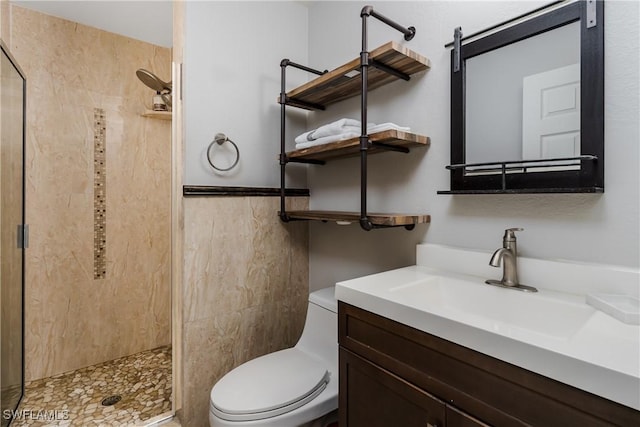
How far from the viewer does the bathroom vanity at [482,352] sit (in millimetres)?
553

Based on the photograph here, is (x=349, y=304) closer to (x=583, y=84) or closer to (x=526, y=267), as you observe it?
(x=526, y=267)

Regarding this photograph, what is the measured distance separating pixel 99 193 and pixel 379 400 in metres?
2.20

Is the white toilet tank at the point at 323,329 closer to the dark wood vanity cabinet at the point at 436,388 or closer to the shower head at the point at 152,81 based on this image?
the dark wood vanity cabinet at the point at 436,388

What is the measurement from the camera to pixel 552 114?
1001mm

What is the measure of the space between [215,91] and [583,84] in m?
1.48

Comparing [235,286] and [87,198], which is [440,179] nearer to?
[235,286]

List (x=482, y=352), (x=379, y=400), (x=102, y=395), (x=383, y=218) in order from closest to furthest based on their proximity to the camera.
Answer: (x=482, y=352)
(x=379, y=400)
(x=383, y=218)
(x=102, y=395)

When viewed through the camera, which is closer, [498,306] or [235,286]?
[498,306]

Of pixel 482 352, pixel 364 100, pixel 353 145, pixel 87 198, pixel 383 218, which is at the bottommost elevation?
pixel 482 352

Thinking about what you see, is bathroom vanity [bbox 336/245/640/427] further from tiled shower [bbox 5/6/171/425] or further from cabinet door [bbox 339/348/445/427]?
tiled shower [bbox 5/6/171/425]

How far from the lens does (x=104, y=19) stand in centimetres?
209

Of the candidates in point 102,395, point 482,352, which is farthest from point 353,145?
point 102,395

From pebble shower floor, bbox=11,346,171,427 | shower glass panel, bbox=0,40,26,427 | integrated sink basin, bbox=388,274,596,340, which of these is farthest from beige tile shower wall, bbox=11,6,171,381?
integrated sink basin, bbox=388,274,596,340

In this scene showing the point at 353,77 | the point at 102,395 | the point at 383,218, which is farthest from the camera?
the point at 102,395
